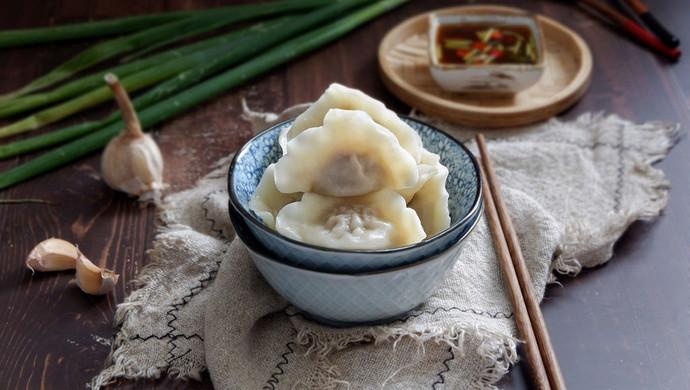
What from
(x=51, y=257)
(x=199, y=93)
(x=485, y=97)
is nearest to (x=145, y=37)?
(x=199, y=93)

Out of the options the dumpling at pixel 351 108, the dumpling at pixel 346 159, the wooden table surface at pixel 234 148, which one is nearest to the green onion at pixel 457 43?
the wooden table surface at pixel 234 148

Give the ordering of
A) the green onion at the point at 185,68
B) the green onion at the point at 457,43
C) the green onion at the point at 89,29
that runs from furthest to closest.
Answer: the green onion at the point at 89,29, the green onion at the point at 457,43, the green onion at the point at 185,68

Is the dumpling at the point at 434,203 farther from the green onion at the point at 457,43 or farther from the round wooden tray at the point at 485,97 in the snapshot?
the green onion at the point at 457,43

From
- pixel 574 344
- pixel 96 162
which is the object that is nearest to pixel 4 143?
pixel 96 162

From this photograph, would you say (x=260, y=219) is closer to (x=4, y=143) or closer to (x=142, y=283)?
(x=142, y=283)

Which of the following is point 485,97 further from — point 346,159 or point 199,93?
point 346,159
